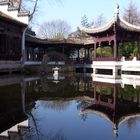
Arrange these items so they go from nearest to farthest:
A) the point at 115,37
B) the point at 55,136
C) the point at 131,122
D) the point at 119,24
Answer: the point at 55,136 < the point at 131,122 < the point at 119,24 < the point at 115,37

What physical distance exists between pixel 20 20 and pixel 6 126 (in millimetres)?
30171

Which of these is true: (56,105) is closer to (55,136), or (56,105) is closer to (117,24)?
(55,136)

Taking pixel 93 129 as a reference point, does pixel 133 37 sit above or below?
above

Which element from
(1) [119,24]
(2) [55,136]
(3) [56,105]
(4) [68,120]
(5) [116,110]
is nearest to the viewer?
(2) [55,136]

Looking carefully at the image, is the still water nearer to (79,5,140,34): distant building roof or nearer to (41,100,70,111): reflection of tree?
(41,100,70,111): reflection of tree

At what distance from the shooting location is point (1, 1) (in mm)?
37125

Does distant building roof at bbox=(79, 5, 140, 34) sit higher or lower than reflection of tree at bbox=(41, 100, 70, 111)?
higher

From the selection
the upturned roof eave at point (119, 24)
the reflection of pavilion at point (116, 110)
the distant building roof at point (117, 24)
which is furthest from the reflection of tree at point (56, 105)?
the upturned roof eave at point (119, 24)

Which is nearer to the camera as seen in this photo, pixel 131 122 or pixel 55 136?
pixel 55 136

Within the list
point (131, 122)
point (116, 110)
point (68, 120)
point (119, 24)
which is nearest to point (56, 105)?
point (116, 110)

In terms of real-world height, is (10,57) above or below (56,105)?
above

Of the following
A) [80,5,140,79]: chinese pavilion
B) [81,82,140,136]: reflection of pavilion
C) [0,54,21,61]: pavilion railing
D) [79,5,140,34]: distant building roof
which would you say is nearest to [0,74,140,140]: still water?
[81,82,140,136]: reflection of pavilion

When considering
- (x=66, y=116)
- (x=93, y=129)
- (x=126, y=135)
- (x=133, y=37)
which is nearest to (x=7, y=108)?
(x=66, y=116)

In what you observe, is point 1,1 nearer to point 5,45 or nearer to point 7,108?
point 5,45
